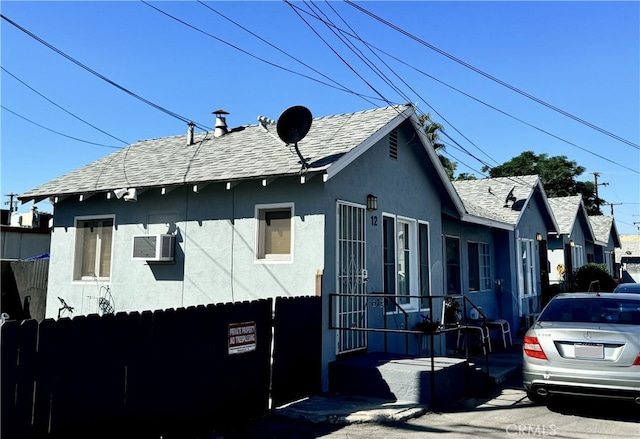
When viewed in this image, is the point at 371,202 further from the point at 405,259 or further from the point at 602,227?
A: the point at 602,227

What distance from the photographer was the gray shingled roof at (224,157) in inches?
327

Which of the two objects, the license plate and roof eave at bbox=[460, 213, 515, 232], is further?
roof eave at bbox=[460, 213, 515, 232]

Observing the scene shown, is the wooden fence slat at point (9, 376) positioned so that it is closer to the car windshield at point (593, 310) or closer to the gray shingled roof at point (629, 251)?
the car windshield at point (593, 310)

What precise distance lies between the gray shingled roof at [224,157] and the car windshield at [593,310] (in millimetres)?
3845

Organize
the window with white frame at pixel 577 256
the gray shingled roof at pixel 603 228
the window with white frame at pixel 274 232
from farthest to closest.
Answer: the gray shingled roof at pixel 603 228, the window with white frame at pixel 577 256, the window with white frame at pixel 274 232

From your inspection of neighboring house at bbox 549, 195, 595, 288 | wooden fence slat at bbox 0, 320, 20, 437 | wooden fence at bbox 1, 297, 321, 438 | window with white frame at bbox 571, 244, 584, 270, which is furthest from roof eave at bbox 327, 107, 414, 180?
window with white frame at bbox 571, 244, 584, 270

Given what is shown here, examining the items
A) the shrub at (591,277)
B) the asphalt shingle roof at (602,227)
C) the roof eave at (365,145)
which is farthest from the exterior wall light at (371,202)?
the asphalt shingle roof at (602,227)

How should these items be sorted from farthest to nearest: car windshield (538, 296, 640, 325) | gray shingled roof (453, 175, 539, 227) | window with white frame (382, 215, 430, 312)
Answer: gray shingled roof (453, 175, 539, 227)
window with white frame (382, 215, 430, 312)
car windshield (538, 296, 640, 325)

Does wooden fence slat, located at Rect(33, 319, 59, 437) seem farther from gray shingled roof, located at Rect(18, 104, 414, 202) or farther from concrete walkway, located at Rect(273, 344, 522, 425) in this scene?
gray shingled roof, located at Rect(18, 104, 414, 202)

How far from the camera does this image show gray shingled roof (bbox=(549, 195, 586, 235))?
2092 cm

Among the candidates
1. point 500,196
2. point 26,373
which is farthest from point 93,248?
point 500,196

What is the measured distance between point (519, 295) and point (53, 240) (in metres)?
13.2

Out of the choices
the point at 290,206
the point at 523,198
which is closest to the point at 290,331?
the point at 290,206

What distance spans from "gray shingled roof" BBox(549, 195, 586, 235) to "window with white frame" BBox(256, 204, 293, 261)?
15514 mm
